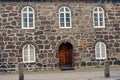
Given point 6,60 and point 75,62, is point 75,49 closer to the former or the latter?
point 75,62

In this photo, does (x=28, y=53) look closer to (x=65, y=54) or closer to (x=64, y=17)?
(x=65, y=54)

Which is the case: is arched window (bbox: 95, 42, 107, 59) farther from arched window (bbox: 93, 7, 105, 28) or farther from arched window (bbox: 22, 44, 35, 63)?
arched window (bbox: 22, 44, 35, 63)

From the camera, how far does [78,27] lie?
21562mm

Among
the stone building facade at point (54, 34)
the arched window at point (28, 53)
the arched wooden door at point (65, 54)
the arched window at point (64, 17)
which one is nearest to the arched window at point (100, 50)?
the stone building facade at point (54, 34)

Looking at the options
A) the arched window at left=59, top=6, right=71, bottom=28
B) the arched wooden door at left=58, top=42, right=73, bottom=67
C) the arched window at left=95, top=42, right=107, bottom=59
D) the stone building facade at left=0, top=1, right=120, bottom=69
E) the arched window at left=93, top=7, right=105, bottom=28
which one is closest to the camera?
the stone building facade at left=0, top=1, right=120, bottom=69

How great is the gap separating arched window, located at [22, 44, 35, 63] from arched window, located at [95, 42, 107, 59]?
513 centimetres

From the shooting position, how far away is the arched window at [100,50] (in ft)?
71.4

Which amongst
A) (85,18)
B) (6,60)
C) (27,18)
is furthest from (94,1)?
(6,60)

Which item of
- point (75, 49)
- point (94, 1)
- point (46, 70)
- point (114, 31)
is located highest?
point (94, 1)

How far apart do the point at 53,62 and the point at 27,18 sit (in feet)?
13.1

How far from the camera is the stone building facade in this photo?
20.6m

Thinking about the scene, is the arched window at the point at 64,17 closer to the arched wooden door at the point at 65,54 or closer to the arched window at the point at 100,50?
the arched wooden door at the point at 65,54

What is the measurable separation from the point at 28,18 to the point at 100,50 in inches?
249

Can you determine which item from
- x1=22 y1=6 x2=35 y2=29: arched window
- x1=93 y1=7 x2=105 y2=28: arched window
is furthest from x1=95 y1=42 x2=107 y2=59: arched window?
x1=22 y1=6 x2=35 y2=29: arched window
